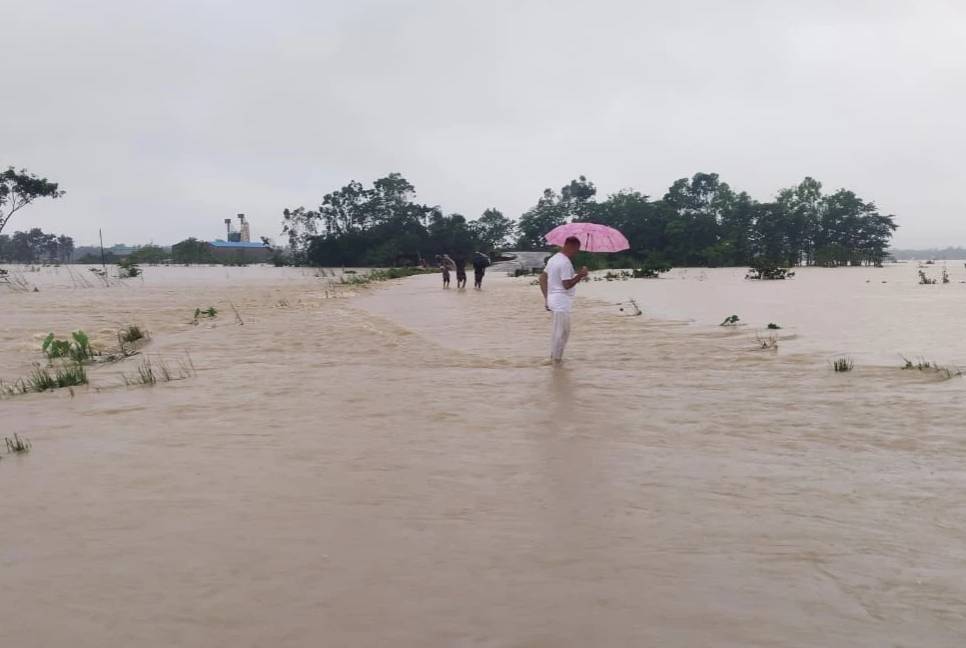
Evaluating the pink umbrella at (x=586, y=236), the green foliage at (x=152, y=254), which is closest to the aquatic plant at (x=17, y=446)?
the pink umbrella at (x=586, y=236)

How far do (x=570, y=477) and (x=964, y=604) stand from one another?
206 centimetres

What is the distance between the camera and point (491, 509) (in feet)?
12.0

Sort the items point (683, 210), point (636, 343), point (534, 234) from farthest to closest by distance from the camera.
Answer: point (534, 234) → point (683, 210) → point (636, 343)

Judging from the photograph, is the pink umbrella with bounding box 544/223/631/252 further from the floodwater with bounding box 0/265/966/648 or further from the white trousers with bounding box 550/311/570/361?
the floodwater with bounding box 0/265/966/648

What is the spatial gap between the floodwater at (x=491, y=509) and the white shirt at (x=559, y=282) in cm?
99

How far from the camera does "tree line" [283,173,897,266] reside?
66.9m

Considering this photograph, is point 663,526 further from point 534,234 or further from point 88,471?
point 534,234

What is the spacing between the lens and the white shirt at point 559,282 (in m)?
8.75

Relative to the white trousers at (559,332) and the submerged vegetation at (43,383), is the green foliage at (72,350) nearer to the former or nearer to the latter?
the submerged vegetation at (43,383)

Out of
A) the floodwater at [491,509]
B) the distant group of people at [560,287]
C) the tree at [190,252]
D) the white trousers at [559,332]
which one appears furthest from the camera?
the tree at [190,252]

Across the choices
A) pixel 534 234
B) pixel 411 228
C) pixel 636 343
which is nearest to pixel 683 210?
pixel 534 234

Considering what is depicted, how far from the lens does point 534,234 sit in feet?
259

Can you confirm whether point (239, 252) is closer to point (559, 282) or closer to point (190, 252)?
point (190, 252)

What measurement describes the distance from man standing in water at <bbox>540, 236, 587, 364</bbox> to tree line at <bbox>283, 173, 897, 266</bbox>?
5210cm
